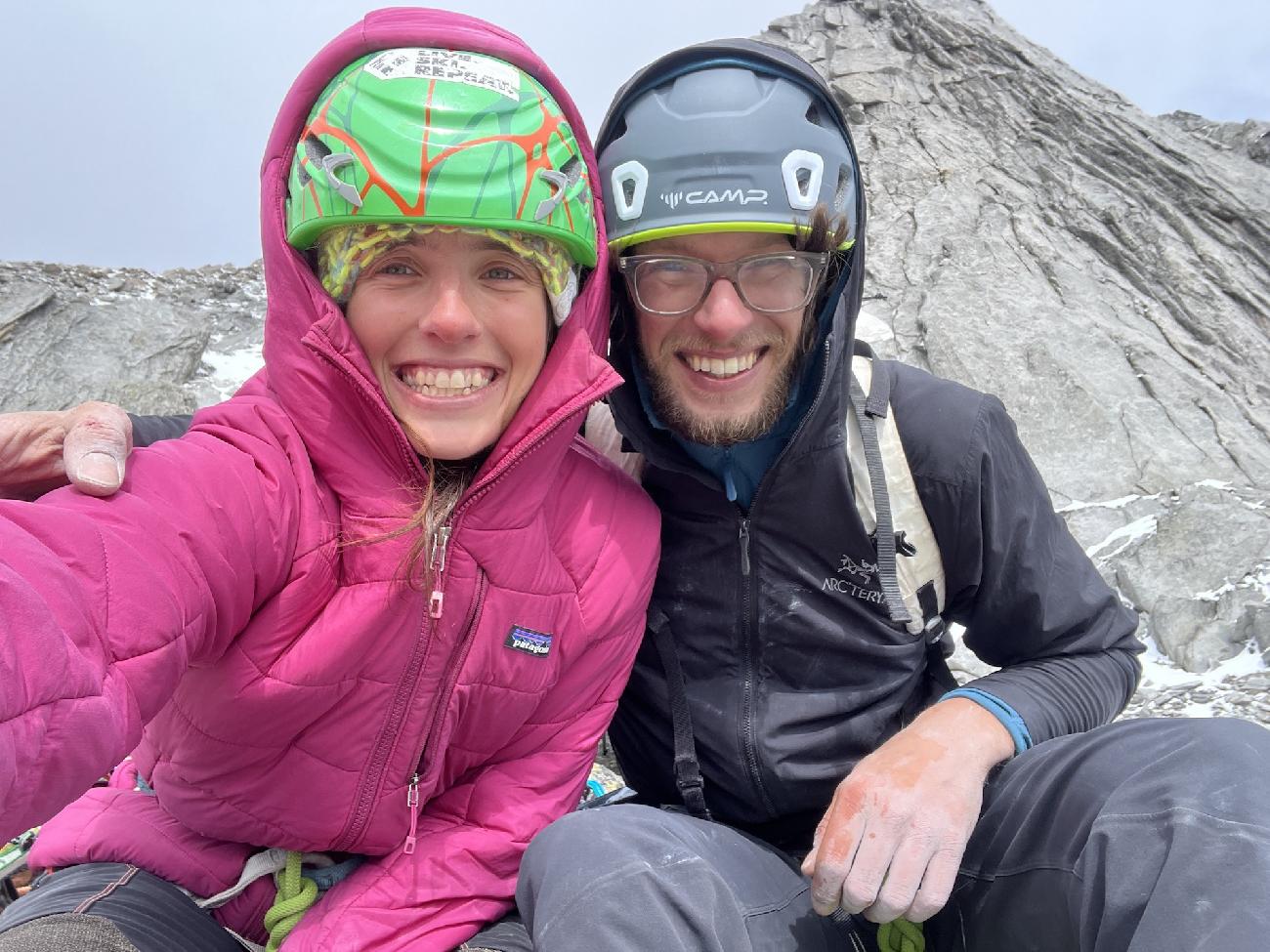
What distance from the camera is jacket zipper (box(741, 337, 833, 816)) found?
2.68 m

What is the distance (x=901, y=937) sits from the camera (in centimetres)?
231

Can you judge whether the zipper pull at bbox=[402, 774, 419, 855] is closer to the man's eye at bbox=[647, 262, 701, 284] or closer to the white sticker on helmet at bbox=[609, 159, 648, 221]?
the man's eye at bbox=[647, 262, 701, 284]

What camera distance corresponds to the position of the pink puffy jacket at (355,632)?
6.36 feet

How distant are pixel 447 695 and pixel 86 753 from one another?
0.91 meters

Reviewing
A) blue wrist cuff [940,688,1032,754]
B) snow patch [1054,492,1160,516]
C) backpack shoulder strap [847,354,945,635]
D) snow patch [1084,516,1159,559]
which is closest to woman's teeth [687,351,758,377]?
backpack shoulder strap [847,354,945,635]

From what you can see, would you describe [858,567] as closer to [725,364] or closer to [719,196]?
[725,364]

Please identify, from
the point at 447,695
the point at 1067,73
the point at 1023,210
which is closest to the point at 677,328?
the point at 447,695

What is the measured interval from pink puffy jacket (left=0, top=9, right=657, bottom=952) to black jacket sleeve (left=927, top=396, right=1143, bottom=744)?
0.93 m

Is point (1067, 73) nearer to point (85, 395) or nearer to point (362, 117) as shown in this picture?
point (85, 395)

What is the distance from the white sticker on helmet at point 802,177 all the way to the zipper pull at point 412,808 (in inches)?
75.6

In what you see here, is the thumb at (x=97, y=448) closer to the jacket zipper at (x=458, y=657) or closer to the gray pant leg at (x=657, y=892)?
the jacket zipper at (x=458, y=657)

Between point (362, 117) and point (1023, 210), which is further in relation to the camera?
point (1023, 210)

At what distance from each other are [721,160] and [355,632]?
1679mm

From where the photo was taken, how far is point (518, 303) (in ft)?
7.60
